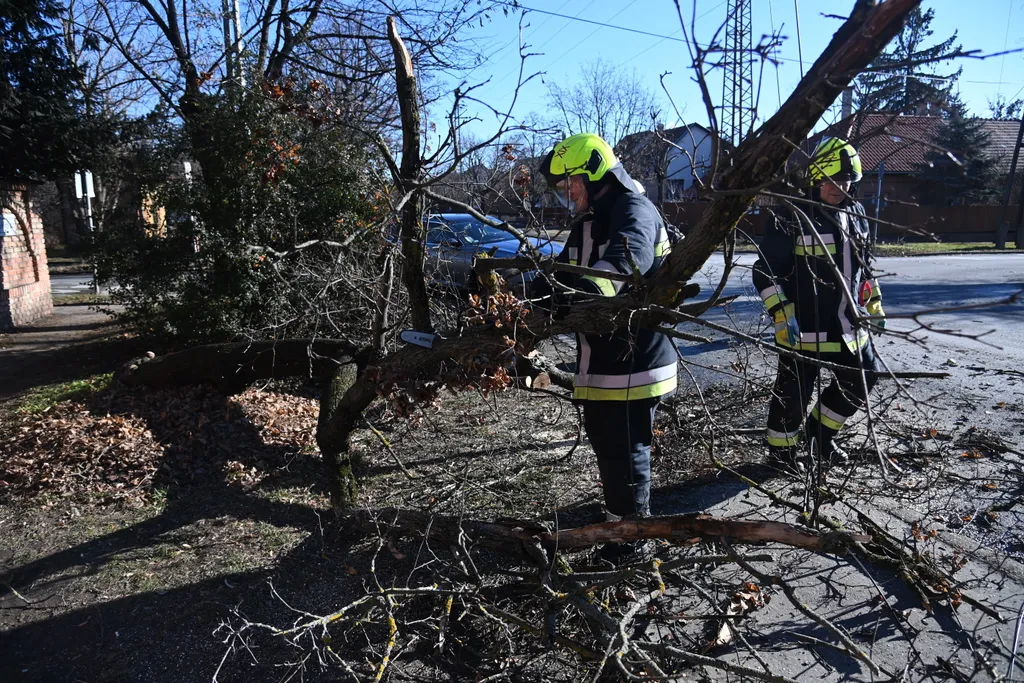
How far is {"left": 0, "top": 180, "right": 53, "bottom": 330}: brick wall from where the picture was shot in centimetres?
966

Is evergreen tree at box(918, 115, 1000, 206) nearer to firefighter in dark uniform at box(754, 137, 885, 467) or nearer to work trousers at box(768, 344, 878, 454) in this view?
firefighter in dark uniform at box(754, 137, 885, 467)

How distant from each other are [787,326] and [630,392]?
1331 mm

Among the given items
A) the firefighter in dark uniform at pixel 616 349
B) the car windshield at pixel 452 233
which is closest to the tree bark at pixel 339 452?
the car windshield at pixel 452 233

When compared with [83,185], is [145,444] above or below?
below

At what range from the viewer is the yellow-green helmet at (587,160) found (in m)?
3.38

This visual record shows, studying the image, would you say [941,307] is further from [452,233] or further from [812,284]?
[452,233]

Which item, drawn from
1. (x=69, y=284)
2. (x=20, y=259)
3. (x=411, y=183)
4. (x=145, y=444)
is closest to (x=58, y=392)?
(x=145, y=444)

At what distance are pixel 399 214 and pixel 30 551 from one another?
2.76 m

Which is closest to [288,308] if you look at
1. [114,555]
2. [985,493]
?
[114,555]

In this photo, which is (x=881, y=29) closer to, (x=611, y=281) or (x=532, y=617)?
(x=611, y=281)

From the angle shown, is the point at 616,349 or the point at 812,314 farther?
the point at 812,314

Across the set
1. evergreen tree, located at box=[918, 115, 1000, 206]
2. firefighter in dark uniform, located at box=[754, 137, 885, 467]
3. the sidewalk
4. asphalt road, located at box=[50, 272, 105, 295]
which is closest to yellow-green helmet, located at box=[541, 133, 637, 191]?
firefighter in dark uniform, located at box=[754, 137, 885, 467]

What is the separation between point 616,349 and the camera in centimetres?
325

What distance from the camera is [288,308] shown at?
7.10 metres
